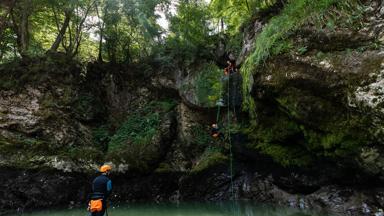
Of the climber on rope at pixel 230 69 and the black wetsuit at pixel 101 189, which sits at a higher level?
the climber on rope at pixel 230 69

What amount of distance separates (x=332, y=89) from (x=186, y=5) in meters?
10.5

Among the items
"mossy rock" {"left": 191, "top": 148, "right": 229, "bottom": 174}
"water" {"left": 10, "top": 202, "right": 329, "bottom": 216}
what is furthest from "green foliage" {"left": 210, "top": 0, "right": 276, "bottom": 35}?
"water" {"left": 10, "top": 202, "right": 329, "bottom": 216}

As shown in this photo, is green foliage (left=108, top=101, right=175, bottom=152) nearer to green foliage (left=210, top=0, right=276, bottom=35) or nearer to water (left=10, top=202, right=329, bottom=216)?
water (left=10, top=202, right=329, bottom=216)

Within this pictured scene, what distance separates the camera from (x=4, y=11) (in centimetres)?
1513

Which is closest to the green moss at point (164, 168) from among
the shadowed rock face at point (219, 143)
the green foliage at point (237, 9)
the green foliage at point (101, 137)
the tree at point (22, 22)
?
the shadowed rock face at point (219, 143)

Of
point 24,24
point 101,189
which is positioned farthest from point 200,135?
point 24,24

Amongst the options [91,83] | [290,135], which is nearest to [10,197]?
[91,83]

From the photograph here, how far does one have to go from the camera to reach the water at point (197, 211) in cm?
859

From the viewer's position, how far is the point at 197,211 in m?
9.35

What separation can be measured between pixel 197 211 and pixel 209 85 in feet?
22.3

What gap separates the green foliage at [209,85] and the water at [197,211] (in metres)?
5.14

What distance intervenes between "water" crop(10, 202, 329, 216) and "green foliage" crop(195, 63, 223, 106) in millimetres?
5135

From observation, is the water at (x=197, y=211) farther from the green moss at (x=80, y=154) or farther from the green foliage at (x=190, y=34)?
the green foliage at (x=190, y=34)

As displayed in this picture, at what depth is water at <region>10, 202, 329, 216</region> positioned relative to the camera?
338 inches
